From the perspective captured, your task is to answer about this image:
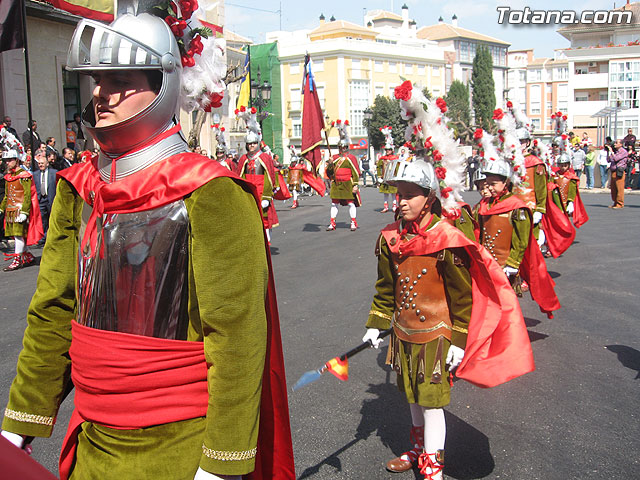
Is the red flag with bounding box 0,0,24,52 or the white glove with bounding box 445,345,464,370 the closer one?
the white glove with bounding box 445,345,464,370

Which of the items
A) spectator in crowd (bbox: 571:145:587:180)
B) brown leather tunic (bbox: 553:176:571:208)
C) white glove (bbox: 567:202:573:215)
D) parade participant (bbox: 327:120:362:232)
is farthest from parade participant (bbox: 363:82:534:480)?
spectator in crowd (bbox: 571:145:587:180)

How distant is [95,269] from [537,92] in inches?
3975

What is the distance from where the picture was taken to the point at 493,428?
4547mm

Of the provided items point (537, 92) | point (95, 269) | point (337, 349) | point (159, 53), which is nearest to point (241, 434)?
point (95, 269)

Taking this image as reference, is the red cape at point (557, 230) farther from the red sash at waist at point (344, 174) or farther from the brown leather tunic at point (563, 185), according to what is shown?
the red sash at waist at point (344, 174)

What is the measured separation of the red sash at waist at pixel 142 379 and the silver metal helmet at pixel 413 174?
2355 mm

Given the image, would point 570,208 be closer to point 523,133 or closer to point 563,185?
point 563,185

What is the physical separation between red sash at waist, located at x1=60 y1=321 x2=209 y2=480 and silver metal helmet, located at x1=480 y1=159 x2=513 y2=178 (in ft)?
18.8

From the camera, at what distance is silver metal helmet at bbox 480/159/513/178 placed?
7.06 m

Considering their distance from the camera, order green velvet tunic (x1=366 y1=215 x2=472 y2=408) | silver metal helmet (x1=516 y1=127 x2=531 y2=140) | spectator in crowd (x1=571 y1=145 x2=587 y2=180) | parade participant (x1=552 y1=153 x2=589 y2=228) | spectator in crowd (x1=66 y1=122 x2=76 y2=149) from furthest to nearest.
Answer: spectator in crowd (x1=571 y1=145 x2=587 y2=180) < spectator in crowd (x1=66 y1=122 x2=76 y2=149) < parade participant (x1=552 y1=153 x2=589 y2=228) < silver metal helmet (x1=516 y1=127 x2=531 y2=140) < green velvet tunic (x1=366 y1=215 x2=472 y2=408)

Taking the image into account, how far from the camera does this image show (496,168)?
7.14 m

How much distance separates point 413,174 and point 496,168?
11.4 ft

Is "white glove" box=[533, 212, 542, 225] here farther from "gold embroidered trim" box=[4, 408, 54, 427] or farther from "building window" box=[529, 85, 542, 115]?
"building window" box=[529, 85, 542, 115]

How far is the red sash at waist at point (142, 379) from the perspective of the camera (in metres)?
1.86
